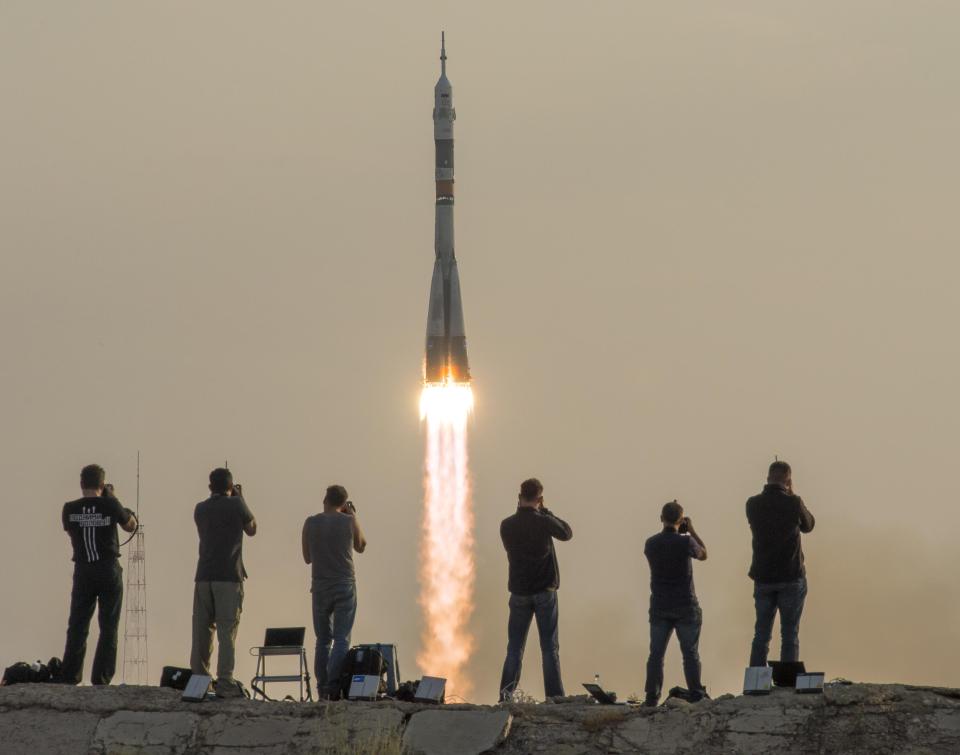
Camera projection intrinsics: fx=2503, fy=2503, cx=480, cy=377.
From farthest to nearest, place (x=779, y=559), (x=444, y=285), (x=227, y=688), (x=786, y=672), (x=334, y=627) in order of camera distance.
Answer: (x=444, y=285), (x=334, y=627), (x=227, y=688), (x=779, y=559), (x=786, y=672)

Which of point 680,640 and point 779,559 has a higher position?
point 779,559

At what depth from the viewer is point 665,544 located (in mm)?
27953

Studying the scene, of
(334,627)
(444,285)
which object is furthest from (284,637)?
(444,285)

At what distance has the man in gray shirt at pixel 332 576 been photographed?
28453mm

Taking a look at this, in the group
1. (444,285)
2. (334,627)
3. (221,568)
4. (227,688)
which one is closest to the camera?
(221,568)

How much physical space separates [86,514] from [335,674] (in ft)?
11.0

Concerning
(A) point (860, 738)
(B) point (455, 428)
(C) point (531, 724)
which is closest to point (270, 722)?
(C) point (531, 724)

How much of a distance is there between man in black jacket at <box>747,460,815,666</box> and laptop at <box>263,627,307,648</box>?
18.2 feet

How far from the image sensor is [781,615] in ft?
91.3

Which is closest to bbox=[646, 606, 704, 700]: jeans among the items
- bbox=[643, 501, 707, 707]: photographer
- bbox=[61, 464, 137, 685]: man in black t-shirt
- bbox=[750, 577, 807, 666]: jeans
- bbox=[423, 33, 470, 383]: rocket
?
bbox=[643, 501, 707, 707]: photographer

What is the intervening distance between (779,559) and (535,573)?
2764 millimetres

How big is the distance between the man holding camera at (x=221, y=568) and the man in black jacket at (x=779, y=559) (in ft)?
18.5

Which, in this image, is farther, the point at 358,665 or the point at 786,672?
the point at 358,665

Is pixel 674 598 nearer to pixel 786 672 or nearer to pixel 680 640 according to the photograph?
pixel 680 640
